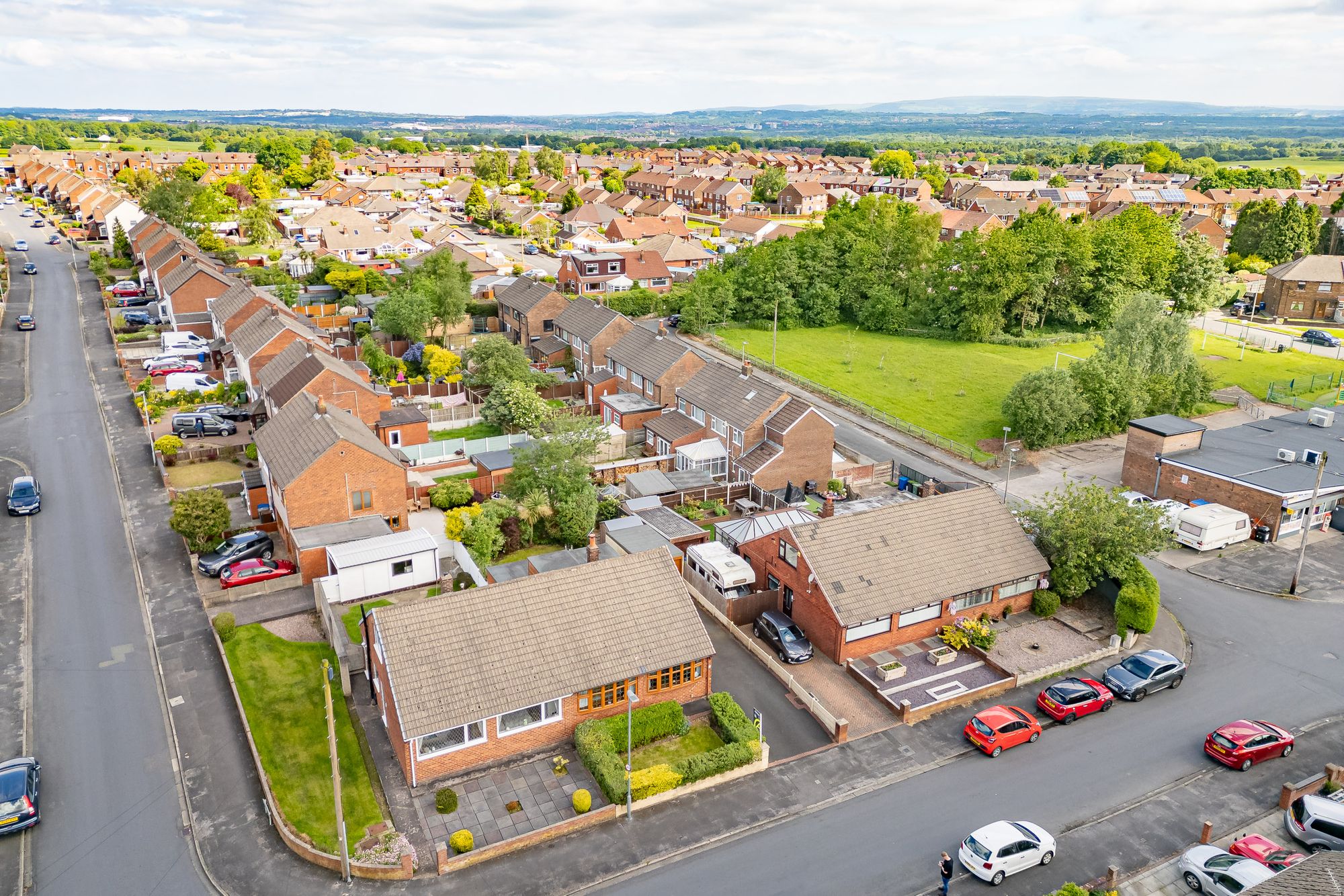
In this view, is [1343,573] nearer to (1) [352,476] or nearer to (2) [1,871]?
(1) [352,476]

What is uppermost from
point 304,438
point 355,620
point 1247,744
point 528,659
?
point 304,438

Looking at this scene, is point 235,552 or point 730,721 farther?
point 235,552

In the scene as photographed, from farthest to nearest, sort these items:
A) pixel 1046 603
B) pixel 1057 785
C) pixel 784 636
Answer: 1. pixel 1046 603
2. pixel 784 636
3. pixel 1057 785

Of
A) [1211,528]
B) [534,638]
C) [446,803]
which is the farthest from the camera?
[1211,528]

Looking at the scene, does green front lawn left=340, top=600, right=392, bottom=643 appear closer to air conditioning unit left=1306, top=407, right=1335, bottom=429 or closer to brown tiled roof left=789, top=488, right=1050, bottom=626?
brown tiled roof left=789, top=488, right=1050, bottom=626

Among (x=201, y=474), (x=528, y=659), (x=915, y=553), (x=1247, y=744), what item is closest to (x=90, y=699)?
(x=528, y=659)

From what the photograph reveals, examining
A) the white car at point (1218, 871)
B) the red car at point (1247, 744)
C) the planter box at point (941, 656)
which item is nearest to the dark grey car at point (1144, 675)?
the red car at point (1247, 744)

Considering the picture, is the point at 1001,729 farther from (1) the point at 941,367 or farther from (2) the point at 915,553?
(1) the point at 941,367

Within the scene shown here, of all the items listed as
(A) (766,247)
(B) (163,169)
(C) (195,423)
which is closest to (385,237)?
(A) (766,247)
